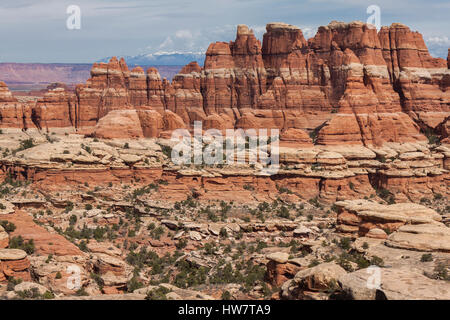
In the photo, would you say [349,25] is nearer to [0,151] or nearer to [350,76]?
[350,76]

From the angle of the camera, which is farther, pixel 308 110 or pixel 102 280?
pixel 308 110

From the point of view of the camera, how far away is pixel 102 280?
3931 centimetres

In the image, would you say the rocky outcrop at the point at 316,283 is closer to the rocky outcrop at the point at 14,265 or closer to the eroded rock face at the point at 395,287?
the eroded rock face at the point at 395,287

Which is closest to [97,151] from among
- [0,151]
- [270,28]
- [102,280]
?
[0,151]

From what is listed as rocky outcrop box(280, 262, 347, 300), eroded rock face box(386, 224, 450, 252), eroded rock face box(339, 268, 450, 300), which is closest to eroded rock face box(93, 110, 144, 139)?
eroded rock face box(386, 224, 450, 252)

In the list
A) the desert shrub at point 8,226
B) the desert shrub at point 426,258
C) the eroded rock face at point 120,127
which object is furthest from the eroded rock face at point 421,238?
the eroded rock face at point 120,127

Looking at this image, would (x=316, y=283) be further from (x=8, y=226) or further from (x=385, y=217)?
(x=8, y=226)

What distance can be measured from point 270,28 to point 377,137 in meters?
24.1

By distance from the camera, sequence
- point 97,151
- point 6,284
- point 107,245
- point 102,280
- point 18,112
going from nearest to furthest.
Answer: point 6,284 < point 102,280 < point 107,245 < point 97,151 < point 18,112

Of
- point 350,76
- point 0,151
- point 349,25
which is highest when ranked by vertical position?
point 349,25

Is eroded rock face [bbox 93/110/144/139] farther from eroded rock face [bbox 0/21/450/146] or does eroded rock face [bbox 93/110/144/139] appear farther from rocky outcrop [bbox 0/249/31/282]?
rocky outcrop [bbox 0/249/31/282]

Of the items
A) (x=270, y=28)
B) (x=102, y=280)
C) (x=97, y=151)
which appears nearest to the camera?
(x=102, y=280)

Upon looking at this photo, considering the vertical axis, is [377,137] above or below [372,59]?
below

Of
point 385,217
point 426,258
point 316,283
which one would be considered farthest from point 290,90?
point 316,283
